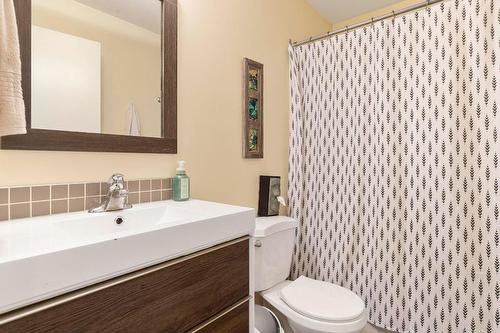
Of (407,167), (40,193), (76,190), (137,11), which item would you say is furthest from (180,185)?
(407,167)

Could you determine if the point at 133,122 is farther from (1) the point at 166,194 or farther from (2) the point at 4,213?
(2) the point at 4,213

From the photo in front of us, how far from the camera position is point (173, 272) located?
770 millimetres

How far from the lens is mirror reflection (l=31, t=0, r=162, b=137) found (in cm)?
97

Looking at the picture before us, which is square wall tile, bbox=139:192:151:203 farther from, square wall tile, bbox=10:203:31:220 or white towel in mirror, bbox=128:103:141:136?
square wall tile, bbox=10:203:31:220

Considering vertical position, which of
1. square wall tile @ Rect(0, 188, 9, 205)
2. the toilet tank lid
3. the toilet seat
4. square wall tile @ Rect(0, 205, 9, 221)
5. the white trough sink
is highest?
square wall tile @ Rect(0, 188, 9, 205)

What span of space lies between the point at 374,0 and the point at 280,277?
229 cm

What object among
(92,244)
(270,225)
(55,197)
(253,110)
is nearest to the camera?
(92,244)

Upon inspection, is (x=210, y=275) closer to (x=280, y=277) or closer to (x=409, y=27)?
(x=280, y=277)

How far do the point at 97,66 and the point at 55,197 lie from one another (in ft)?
1.76

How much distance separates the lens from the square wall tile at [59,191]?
954 mm

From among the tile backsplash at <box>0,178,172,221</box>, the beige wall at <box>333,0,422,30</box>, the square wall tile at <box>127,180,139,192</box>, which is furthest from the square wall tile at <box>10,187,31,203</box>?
the beige wall at <box>333,0,422,30</box>

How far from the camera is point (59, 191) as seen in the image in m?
0.97

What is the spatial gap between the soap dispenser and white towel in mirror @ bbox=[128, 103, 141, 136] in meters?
0.23

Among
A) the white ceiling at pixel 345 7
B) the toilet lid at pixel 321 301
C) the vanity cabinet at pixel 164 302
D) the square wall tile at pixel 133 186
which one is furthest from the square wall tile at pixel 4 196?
the white ceiling at pixel 345 7
